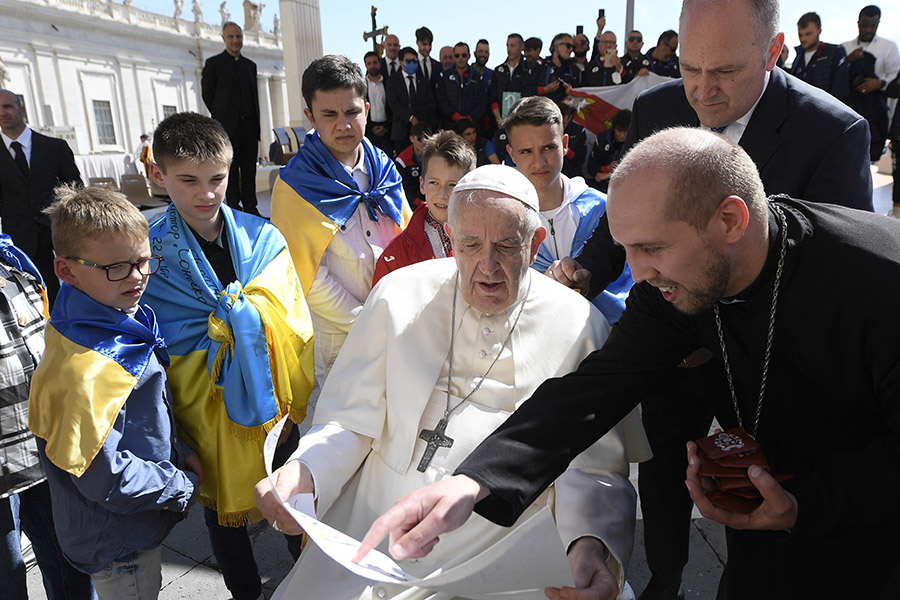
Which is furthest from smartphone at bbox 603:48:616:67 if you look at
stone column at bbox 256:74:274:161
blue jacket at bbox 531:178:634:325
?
stone column at bbox 256:74:274:161

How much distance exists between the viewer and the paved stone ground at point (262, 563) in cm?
273

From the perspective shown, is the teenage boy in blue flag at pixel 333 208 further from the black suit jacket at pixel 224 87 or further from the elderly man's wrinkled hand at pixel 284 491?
the black suit jacket at pixel 224 87

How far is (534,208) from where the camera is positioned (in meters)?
2.18

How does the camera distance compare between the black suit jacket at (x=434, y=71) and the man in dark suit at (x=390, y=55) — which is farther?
the man in dark suit at (x=390, y=55)

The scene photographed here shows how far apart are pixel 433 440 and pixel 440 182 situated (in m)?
1.53

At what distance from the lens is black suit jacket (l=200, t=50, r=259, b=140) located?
26.6 feet

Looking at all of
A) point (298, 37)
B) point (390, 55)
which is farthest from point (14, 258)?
point (298, 37)

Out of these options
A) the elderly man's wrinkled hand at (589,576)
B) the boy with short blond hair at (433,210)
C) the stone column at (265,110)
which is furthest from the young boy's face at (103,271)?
the stone column at (265,110)

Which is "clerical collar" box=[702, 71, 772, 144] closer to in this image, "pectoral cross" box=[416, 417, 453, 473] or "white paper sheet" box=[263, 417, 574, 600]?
"pectoral cross" box=[416, 417, 453, 473]

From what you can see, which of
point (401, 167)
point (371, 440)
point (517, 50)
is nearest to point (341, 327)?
point (371, 440)

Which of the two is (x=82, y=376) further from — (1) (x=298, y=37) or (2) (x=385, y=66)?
(1) (x=298, y=37)

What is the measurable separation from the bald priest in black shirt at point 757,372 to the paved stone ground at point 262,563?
3.37 feet

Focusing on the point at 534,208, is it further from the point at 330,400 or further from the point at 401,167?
the point at 401,167

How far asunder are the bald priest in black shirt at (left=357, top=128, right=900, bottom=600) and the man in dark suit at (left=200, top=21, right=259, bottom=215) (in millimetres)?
7160
